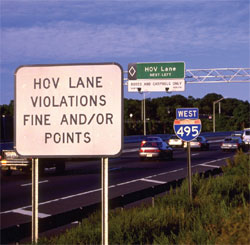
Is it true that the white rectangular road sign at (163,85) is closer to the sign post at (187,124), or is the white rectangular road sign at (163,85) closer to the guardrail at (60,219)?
the sign post at (187,124)

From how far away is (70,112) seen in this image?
16.5ft

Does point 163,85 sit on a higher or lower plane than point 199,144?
higher

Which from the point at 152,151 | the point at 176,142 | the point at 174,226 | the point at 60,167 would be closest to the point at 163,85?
the point at 152,151

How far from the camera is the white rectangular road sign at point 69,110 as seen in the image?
4922 mm

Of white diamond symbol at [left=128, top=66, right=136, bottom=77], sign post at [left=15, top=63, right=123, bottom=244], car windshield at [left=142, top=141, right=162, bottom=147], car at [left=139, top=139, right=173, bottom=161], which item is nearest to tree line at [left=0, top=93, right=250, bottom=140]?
white diamond symbol at [left=128, top=66, right=136, bottom=77]

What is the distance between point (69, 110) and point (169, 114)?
11075 cm

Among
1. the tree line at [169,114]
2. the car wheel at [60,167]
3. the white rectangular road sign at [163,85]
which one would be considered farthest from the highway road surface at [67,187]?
the tree line at [169,114]

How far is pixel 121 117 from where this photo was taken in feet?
16.0

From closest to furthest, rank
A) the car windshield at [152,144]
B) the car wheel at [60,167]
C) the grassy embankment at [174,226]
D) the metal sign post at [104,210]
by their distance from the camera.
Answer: the metal sign post at [104,210], the grassy embankment at [174,226], the car wheel at [60,167], the car windshield at [152,144]

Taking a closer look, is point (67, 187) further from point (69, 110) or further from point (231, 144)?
point (231, 144)

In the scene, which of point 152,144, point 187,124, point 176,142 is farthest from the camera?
point 176,142

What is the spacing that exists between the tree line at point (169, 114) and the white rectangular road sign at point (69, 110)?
214ft

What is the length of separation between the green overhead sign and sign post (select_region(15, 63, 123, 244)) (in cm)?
3280

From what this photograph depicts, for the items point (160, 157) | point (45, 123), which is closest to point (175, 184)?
point (45, 123)
